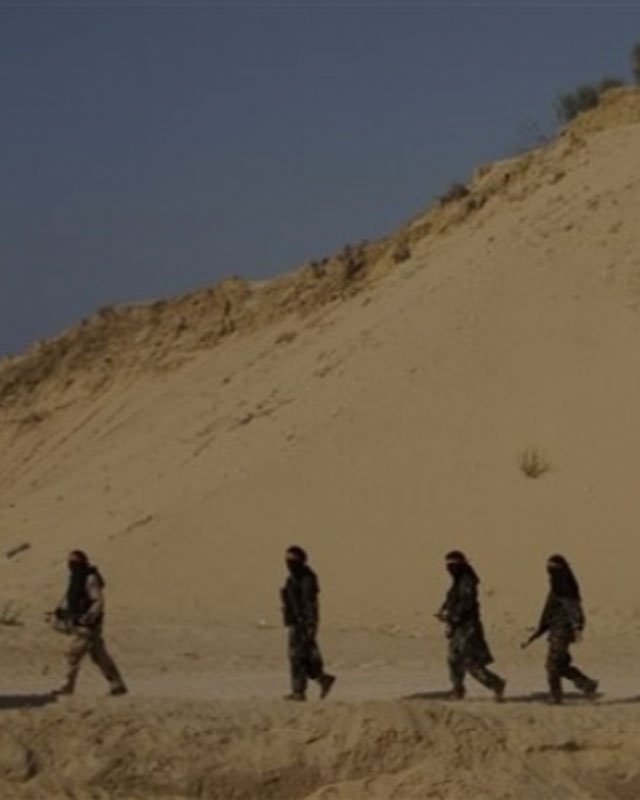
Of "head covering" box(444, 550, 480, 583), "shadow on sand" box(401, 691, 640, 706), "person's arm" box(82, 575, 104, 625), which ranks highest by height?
"person's arm" box(82, 575, 104, 625)

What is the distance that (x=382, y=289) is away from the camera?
1332 inches

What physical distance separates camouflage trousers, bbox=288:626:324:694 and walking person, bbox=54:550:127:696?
1372mm

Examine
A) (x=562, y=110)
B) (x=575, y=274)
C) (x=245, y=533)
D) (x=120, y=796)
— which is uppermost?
(x=562, y=110)

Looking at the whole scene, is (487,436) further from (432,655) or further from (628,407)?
(432,655)

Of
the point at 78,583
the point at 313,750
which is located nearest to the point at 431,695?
the point at 78,583

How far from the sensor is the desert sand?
1238 cm

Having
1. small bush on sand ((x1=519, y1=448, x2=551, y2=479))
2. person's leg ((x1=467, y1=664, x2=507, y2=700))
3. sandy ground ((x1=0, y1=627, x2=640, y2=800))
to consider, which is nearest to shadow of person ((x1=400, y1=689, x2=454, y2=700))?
person's leg ((x1=467, y1=664, x2=507, y2=700))

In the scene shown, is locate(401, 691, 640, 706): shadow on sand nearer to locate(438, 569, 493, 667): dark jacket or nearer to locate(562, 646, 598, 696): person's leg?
locate(562, 646, 598, 696): person's leg

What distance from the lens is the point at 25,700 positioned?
15414 millimetres

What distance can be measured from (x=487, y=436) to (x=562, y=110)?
17.7 meters

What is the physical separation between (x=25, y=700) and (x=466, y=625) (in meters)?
3.49

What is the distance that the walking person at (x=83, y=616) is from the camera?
15.4 metres

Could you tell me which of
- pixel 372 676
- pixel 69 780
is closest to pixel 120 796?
pixel 69 780

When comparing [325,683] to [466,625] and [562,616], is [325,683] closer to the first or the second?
[466,625]
